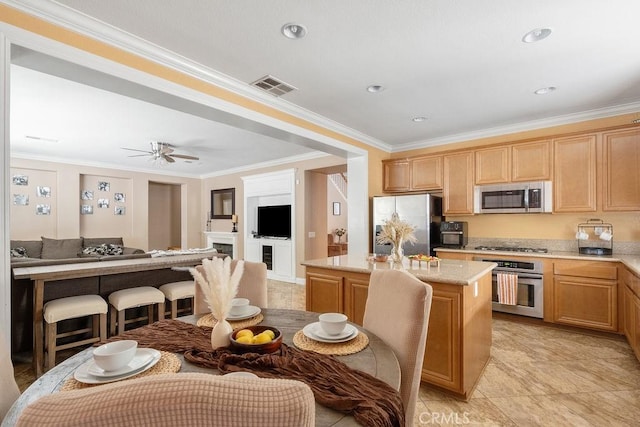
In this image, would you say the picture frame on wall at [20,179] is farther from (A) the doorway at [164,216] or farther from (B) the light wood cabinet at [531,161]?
(B) the light wood cabinet at [531,161]

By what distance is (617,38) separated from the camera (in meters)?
2.21

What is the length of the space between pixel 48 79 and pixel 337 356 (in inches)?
141

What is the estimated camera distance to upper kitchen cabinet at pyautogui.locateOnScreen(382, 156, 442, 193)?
4.61 m

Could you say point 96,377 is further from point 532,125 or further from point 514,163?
point 532,125

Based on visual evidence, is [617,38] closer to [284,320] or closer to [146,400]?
[284,320]

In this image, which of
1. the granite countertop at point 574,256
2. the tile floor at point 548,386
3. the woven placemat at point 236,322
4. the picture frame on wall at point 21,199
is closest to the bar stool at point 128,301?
the tile floor at point 548,386

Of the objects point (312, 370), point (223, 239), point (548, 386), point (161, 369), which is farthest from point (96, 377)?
point (223, 239)

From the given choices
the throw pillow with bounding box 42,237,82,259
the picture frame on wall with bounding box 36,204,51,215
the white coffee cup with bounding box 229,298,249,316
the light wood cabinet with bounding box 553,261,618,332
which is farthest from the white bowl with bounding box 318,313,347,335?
the picture frame on wall with bounding box 36,204,51,215

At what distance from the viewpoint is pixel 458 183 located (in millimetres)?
4391

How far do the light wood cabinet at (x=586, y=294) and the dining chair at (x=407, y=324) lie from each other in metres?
2.97

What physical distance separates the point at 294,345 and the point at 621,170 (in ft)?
13.4

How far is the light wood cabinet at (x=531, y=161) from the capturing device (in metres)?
3.76

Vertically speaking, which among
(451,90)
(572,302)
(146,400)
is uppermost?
(451,90)

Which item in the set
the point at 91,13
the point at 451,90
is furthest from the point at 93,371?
the point at 451,90
